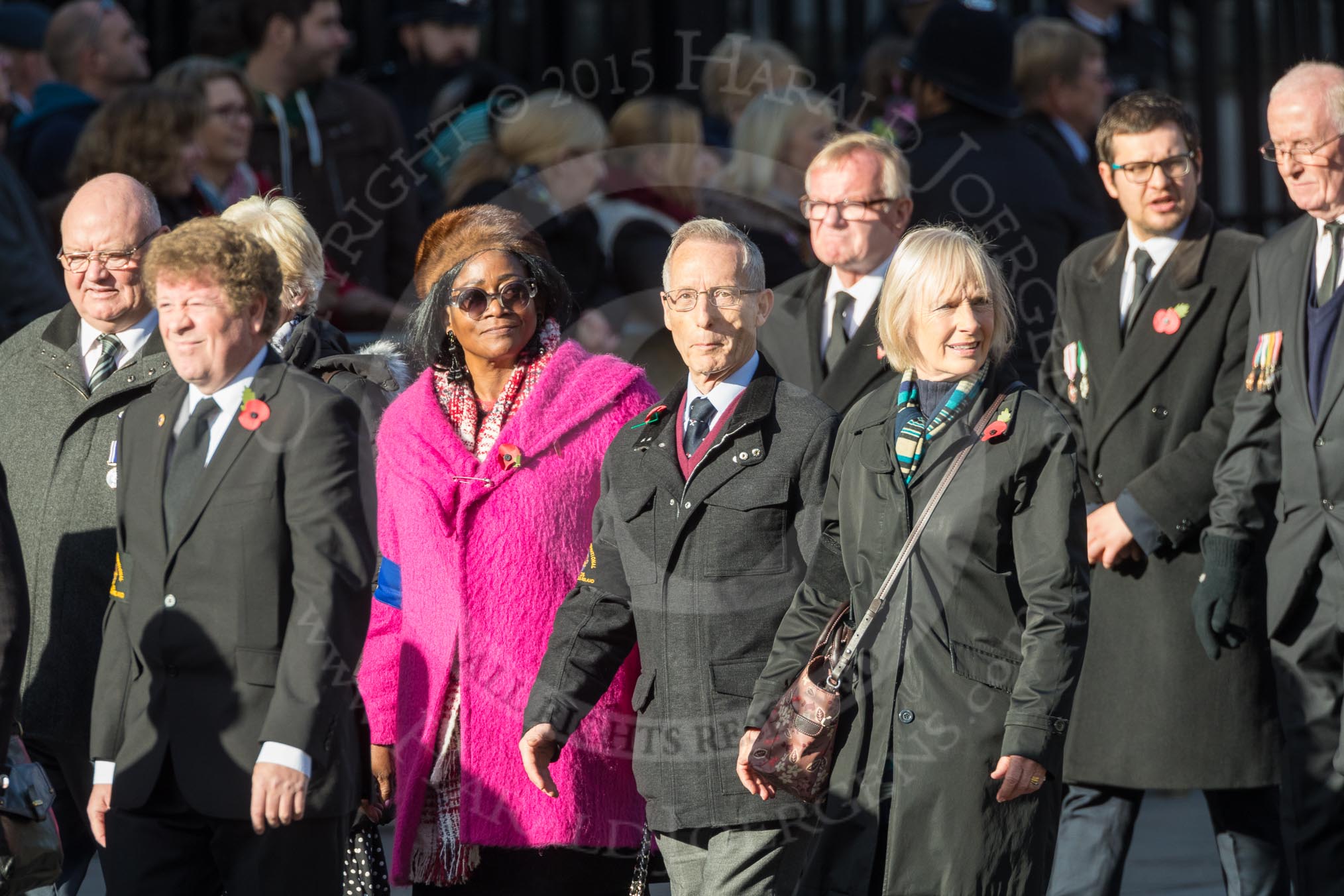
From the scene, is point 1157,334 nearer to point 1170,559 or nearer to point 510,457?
point 1170,559

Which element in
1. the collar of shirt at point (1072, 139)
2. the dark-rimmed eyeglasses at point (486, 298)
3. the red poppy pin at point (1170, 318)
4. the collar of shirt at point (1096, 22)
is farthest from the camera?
the collar of shirt at point (1096, 22)

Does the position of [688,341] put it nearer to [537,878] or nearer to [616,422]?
[616,422]

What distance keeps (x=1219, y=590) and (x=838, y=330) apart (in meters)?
1.08

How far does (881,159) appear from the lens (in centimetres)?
499

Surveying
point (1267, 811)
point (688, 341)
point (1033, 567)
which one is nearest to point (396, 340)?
point (688, 341)

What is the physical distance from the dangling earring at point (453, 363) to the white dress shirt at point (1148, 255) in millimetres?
1660

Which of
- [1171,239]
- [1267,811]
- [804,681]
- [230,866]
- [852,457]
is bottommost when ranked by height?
[1267,811]

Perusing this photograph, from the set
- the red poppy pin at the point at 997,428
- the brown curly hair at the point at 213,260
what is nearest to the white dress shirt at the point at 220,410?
the brown curly hair at the point at 213,260

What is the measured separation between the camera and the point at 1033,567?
3.60 meters

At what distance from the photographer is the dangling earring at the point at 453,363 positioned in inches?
176

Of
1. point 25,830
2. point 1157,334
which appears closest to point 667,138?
point 1157,334

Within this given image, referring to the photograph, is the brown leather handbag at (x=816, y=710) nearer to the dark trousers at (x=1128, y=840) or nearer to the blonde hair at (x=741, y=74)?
the dark trousers at (x=1128, y=840)

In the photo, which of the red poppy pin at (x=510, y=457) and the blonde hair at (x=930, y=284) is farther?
the red poppy pin at (x=510, y=457)

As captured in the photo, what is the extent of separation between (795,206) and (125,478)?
2.87 metres
